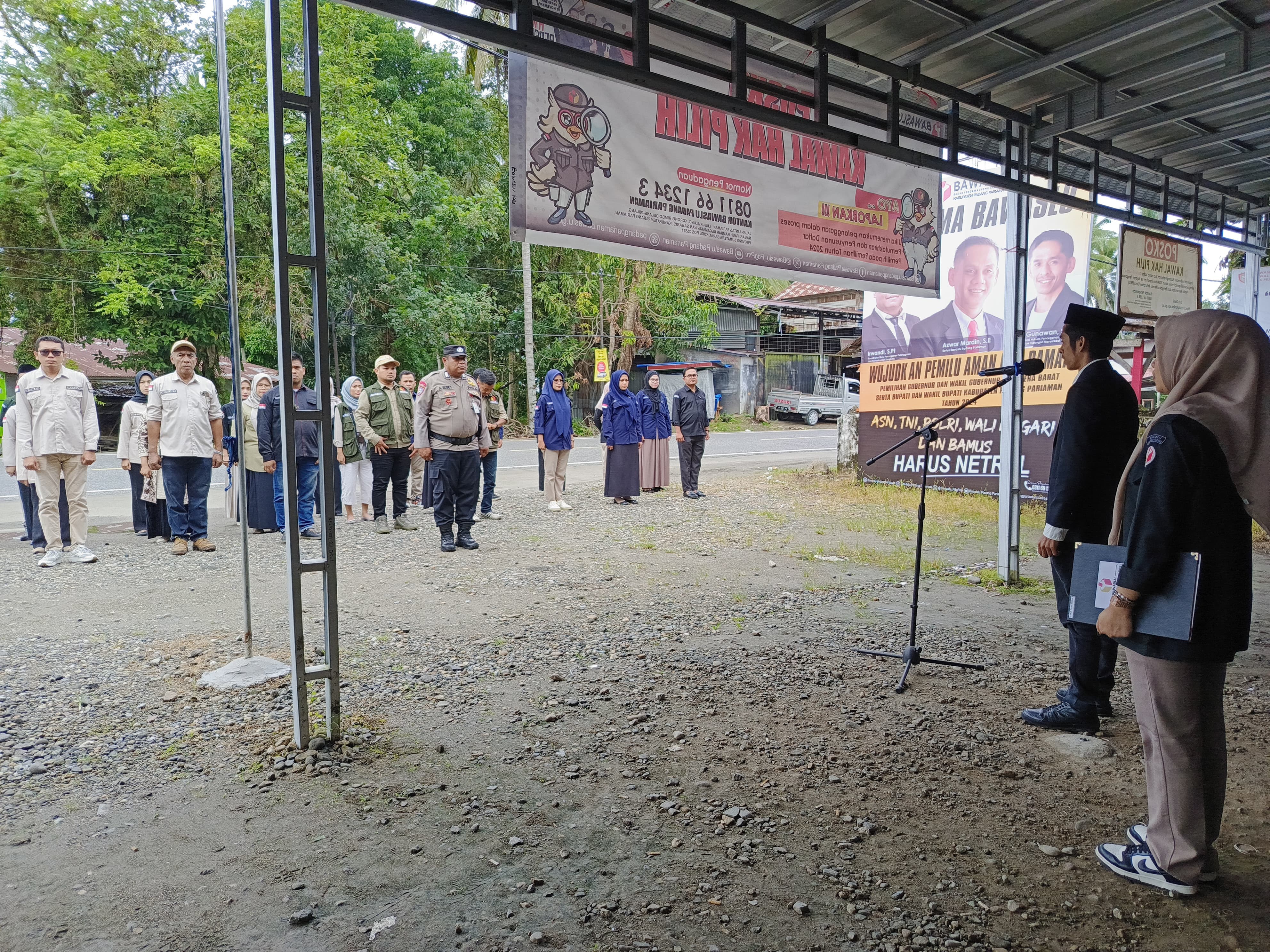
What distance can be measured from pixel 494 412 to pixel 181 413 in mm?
3842

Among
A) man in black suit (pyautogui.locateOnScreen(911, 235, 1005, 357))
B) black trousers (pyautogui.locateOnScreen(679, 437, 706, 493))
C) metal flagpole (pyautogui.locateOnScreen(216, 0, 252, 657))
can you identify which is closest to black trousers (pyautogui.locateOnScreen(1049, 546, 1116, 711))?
metal flagpole (pyautogui.locateOnScreen(216, 0, 252, 657))

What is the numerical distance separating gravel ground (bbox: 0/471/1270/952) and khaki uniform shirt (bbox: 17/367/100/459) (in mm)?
1625

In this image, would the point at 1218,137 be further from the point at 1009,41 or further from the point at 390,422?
the point at 390,422

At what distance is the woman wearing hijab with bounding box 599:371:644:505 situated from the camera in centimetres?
1160

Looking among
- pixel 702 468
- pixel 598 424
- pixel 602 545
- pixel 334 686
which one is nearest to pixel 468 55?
pixel 702 468

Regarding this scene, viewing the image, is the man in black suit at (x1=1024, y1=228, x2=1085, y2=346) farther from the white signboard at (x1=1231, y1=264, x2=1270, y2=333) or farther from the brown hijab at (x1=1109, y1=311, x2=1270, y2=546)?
the brown hijab at (x1=1109, y1=311, x2=1270, y2=546)

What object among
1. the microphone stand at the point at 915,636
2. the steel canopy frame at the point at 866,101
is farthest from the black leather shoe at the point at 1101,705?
the steel canopy frame at the point at 866,101

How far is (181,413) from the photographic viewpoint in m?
7.39

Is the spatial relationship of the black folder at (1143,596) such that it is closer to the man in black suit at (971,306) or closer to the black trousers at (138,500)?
the black trousers at (138,500)

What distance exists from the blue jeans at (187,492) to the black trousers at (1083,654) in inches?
281

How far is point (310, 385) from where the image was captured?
37.8ft

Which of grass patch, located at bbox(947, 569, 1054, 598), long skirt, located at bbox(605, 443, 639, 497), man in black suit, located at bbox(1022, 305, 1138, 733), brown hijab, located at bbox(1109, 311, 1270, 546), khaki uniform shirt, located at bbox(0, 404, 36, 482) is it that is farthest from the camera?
long skirt, located at bbox(605, 443, 639, 497)

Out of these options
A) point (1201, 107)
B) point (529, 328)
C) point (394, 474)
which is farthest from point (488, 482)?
point (529, 328)

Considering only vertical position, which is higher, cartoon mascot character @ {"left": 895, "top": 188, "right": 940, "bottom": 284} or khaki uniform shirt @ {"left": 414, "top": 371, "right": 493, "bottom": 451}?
cartoon mascot character @ {"left": 895, "top": 188, "right": 940, "bottom": 284}
